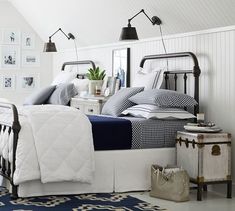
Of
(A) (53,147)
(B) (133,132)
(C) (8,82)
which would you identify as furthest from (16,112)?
(C) (8,82)

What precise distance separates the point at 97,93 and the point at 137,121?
5.37ft

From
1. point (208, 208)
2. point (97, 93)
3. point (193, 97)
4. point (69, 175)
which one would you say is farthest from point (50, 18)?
point (208, 208)

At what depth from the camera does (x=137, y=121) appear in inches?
189

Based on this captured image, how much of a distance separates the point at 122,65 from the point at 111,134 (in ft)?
7.26

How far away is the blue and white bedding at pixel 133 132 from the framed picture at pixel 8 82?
4369mm

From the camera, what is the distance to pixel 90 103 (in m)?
6.15

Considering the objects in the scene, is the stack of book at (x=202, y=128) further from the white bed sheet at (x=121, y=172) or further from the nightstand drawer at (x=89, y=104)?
the nightstand drawer at (x=89, y=104)

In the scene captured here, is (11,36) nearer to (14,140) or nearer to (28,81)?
(28,81)

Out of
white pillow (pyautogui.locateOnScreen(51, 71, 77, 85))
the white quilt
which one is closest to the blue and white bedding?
the white quilt

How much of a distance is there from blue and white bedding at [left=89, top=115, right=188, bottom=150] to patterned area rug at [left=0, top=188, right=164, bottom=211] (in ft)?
1.53

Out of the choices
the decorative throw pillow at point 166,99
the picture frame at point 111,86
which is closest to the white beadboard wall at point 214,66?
the decorative throw pillow at point 166,99

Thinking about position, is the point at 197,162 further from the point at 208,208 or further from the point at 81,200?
the point at 81,200

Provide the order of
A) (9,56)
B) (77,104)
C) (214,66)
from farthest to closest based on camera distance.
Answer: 1. (9,56)
2. (77,104)
3. (214,66)

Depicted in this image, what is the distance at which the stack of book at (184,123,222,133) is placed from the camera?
459 centimetres
